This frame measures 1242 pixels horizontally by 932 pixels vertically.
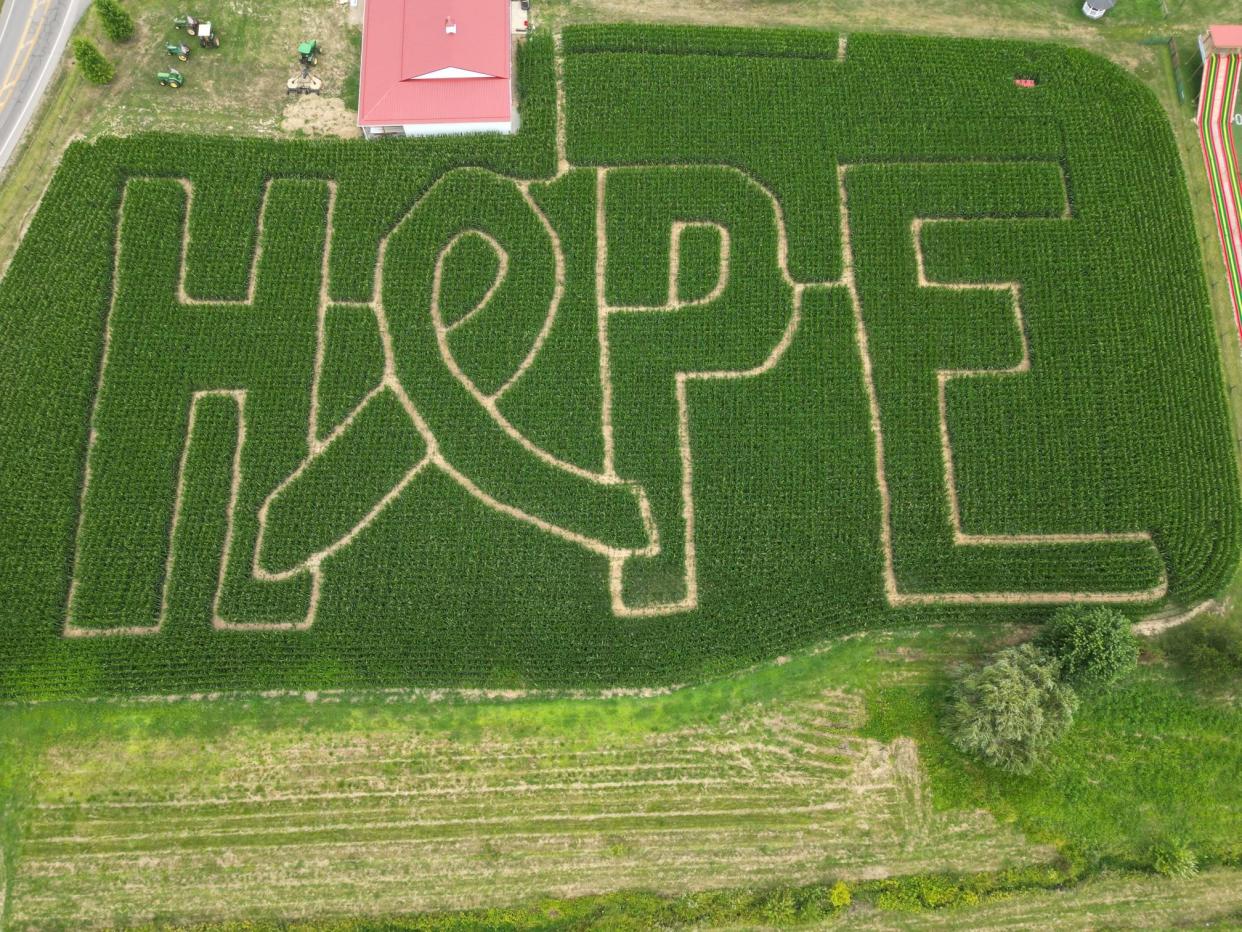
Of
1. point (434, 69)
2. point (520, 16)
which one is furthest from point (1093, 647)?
point (520, 16)

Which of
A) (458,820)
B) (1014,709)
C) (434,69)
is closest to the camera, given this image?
(1014,709)

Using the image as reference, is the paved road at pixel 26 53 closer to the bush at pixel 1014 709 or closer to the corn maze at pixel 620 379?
the corn maze at pixel 620 379

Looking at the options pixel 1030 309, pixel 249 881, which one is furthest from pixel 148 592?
pixel 1030 309

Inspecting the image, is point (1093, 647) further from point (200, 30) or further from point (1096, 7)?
point (200, 30)

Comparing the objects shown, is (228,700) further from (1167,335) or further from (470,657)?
(1167,335)

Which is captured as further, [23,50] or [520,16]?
[520,16]

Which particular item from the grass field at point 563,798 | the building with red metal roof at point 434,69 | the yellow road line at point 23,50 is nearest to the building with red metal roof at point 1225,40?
the grass field at point 563,798

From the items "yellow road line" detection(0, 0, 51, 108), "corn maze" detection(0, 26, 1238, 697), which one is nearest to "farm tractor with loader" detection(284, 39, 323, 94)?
"corn maze" detection(0, 26, 1238, 697)
